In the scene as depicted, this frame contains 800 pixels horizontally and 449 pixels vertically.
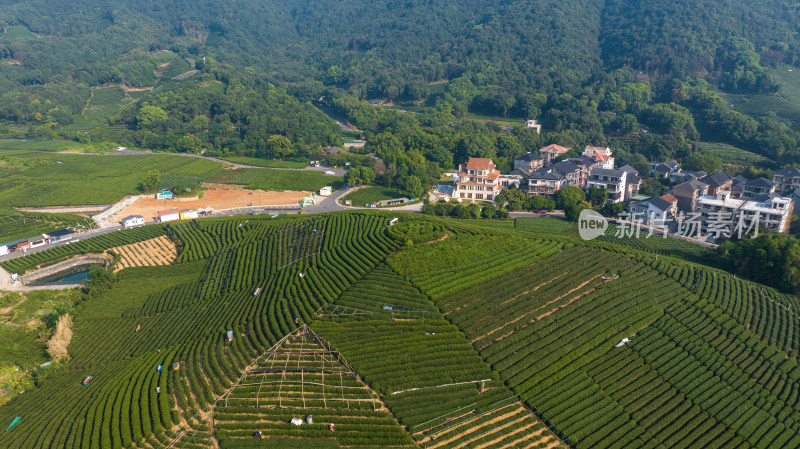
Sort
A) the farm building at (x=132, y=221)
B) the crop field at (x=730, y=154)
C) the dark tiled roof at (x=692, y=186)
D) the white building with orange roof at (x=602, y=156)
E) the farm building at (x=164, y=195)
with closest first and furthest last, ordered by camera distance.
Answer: the farm building at (x=132, y=221)
the dark tiled roof at (x=692, y=186)
the farm building at (x=164, y=195)
the white building with orange roof at (x=602, y=156)
the crop field at (x=730, y=154)

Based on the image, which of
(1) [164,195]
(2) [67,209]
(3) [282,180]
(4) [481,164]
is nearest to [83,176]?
(2) [67,209]

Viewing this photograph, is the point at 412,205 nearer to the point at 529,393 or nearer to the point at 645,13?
the point at 529,393

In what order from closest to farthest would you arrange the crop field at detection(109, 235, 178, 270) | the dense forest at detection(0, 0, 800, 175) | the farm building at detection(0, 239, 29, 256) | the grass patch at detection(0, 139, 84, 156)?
the crop field at detection(109, 235, 178, 270), the farm building at detection(0, 239, 29, 256), the grass patch at detection(0, 139, 84, 156), the dense forest at detection(0, 0, 800, 175)

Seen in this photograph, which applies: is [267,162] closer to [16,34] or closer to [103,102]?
[103,102]

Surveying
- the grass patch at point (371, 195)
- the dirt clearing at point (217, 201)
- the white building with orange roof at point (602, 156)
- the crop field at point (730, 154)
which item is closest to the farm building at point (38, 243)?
the dirt clearing at point (217, 201)

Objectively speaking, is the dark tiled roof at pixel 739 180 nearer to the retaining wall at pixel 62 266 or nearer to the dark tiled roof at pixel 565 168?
the dark tiled roof at pixel 565 168

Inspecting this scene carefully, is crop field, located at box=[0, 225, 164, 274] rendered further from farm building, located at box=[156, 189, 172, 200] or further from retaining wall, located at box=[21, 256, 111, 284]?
farm building, located at box=[156, 189, 172, 200]

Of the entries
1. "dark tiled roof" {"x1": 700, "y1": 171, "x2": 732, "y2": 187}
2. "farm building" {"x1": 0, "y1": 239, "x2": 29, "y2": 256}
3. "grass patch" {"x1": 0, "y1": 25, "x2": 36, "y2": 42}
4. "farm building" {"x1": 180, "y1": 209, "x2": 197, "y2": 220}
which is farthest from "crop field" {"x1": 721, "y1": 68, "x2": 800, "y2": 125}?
"grass patch" {"x1": 0, "y1": 25, "x2": 36, "y2": 42}
